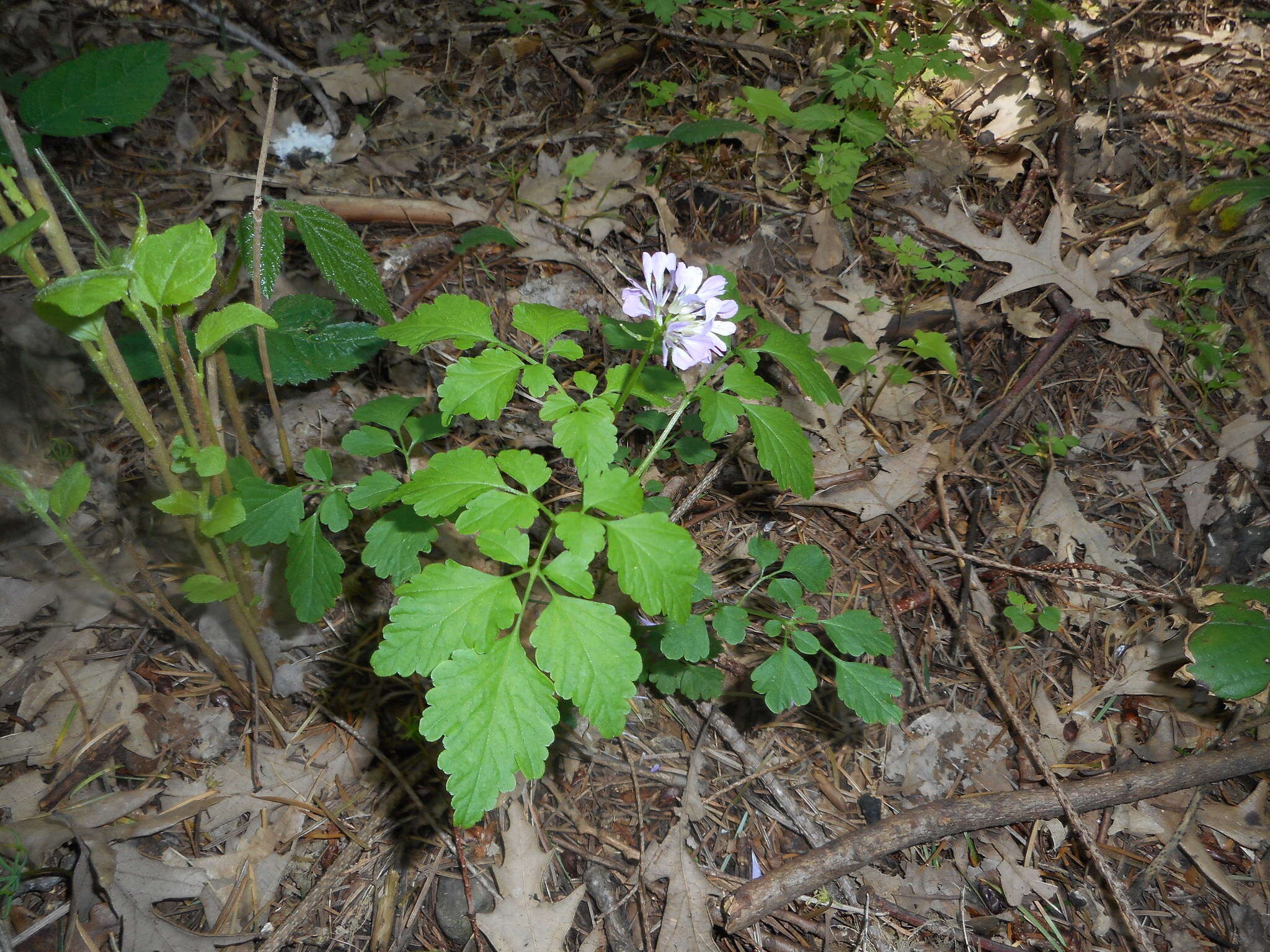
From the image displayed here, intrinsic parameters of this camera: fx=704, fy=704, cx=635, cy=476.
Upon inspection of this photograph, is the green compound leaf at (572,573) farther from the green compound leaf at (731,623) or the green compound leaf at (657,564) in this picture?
the green compound leaf at (731,623)

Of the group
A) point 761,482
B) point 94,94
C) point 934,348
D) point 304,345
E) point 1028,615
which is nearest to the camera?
point 94,94

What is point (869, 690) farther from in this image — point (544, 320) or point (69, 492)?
point (69, 492)

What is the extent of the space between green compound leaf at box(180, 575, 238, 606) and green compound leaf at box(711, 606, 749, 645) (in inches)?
46.2

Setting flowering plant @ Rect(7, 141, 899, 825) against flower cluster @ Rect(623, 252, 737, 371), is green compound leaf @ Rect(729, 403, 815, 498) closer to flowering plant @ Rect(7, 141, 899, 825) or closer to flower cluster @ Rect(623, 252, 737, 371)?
flowering plant @ Rect(7, 141, 899, 825)

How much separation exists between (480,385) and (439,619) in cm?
47

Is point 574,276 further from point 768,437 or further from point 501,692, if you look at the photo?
→ point 501,692

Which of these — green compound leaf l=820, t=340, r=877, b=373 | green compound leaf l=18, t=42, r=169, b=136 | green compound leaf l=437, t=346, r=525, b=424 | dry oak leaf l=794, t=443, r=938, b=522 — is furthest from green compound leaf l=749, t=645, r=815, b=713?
green compound leaf l=18, t=42, r=169, b=136

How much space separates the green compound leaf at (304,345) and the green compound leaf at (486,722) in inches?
49.4

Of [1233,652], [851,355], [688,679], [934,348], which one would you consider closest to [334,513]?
[688,679]

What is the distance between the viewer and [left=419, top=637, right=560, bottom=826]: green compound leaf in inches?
47.0

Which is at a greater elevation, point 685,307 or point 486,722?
point 685,307

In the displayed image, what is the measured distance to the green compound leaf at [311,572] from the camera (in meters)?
1.67

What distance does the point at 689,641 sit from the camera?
1.76 meters

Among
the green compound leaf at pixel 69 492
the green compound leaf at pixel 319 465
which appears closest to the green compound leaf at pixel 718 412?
the green compound leaf at pixel 319 465
